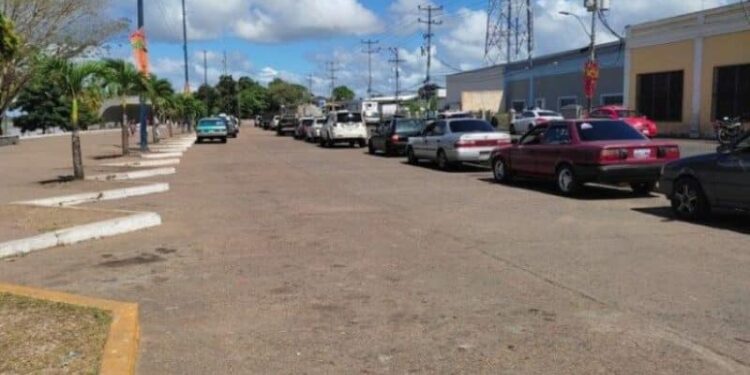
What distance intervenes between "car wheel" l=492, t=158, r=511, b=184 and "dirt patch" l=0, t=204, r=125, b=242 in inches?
353

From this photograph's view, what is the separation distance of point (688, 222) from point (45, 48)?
108ft

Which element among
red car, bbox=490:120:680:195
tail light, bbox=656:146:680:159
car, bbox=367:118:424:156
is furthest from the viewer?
car, bbox=367:118:424:156

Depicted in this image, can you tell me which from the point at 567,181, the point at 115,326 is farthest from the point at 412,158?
the point at 115,326

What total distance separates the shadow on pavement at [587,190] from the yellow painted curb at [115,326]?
983 cm

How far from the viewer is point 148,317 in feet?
20.7

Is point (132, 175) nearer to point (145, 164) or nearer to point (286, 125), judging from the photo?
point (145, 164)

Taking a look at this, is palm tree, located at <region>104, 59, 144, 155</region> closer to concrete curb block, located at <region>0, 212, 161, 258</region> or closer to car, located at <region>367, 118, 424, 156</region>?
car, located at <region>367, 118, 424, 156</region>

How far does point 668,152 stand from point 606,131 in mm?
1177

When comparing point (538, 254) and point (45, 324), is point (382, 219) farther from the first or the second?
point (45, 324)

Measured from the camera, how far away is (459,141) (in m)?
20.5

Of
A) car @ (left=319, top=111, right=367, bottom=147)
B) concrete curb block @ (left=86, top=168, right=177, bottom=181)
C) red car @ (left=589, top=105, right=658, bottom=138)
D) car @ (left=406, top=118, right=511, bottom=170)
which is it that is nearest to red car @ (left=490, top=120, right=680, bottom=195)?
car @ (left=406, top=118, right=511, bottom=170)

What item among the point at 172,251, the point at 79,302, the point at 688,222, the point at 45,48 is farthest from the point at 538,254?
the point at 45,48

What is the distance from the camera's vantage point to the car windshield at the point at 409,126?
95.1 feet

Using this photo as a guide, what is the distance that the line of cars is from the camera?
10.5 metres
